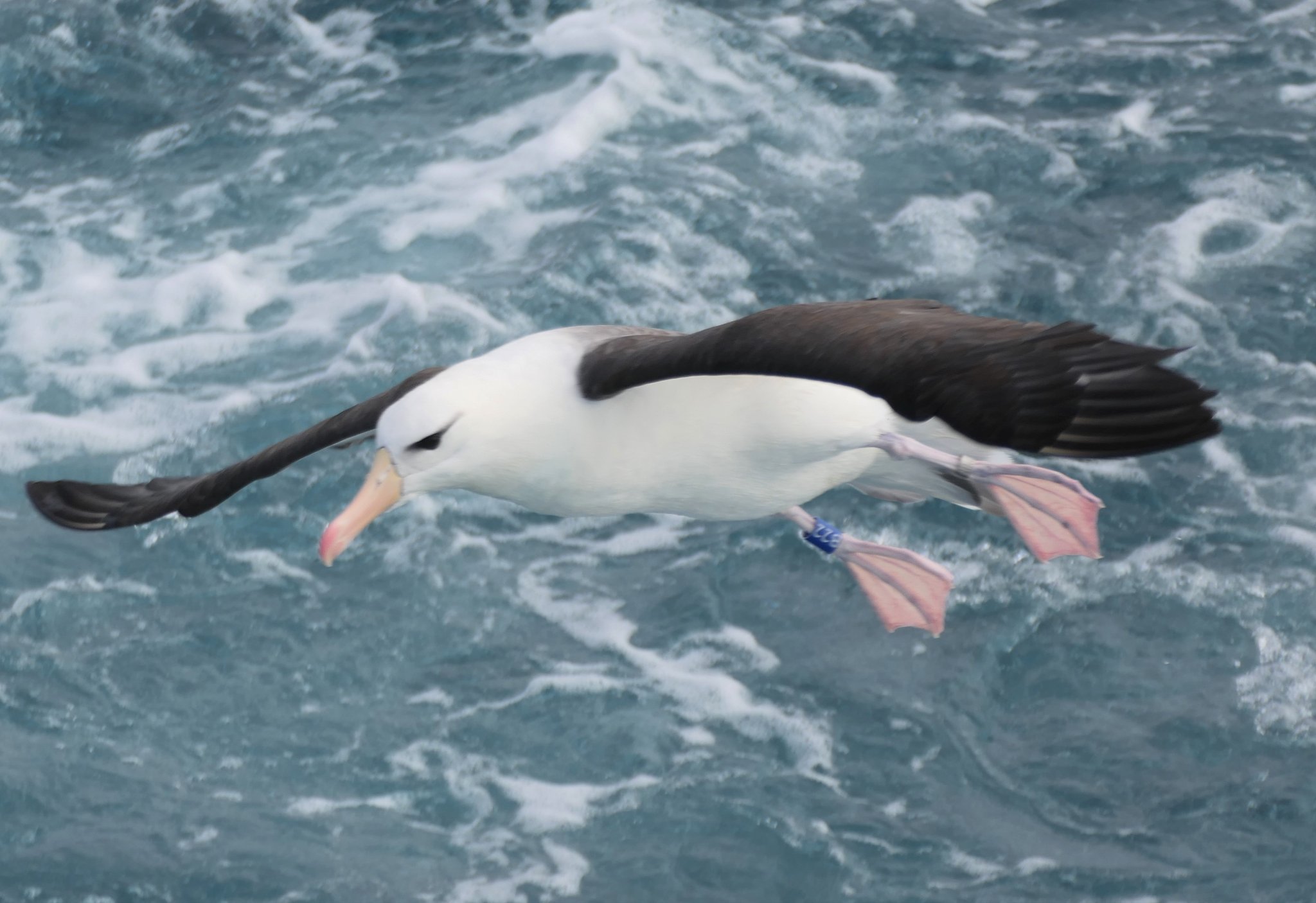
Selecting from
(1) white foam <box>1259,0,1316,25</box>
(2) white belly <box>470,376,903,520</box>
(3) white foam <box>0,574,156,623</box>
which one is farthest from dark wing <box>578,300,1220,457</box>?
(1) white foam <box>1259,0,1316,25</box>

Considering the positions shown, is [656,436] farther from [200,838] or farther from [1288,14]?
[1288,14]

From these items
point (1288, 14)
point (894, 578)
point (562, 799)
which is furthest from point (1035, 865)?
point (1288, 14)

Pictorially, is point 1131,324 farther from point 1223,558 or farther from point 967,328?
point 967,328

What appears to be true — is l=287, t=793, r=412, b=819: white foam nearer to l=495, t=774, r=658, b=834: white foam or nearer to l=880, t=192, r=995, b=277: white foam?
l=495, t=774, r=658, b=834: white foam

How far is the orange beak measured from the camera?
6.36m

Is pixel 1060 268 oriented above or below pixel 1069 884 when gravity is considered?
above

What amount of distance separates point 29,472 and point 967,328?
306 inches

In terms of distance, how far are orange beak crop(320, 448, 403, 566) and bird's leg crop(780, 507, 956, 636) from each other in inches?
101

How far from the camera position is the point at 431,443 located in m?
6.57

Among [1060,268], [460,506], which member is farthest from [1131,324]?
[460,506]

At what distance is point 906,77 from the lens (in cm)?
1423

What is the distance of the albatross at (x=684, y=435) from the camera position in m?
5.89

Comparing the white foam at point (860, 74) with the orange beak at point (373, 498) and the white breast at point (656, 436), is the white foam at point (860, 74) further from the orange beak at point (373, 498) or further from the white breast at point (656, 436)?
the orange beak at point (373, 498)

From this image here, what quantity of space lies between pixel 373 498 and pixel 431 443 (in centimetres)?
30
